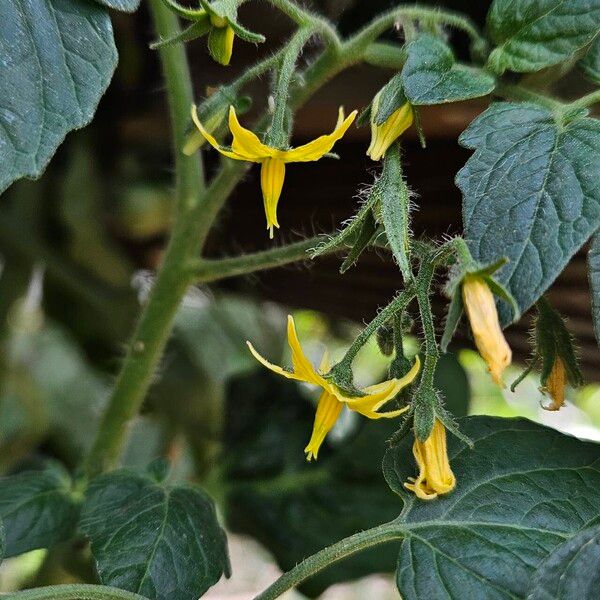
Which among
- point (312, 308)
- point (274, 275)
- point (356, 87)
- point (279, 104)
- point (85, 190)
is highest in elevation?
point (279, 104)

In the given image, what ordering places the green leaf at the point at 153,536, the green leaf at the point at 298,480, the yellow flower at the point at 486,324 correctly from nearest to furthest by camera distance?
1. the yellow flower at the point at 486,324
2. the green leaf at the point at 153,536
3. the green leaf at the point at 298,480

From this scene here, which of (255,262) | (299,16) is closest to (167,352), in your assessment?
(255,262)

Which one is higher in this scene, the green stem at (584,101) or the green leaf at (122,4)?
the green leaf at (122,4)

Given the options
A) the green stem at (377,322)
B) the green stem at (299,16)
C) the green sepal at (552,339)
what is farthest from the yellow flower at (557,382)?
the green stem at (299,16)

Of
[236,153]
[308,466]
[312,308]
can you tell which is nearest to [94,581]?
[308,466]

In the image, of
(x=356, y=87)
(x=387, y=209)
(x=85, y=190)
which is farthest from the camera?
(x=85, y=190)

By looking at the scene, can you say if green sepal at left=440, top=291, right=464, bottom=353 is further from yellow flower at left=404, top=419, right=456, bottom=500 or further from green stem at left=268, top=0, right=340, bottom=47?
green stem at left=268, top=0, right=340, bottom=47

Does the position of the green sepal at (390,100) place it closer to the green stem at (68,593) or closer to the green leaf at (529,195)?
the green leaf at (529,195)

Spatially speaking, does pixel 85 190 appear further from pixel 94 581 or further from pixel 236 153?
pixel 236 153
